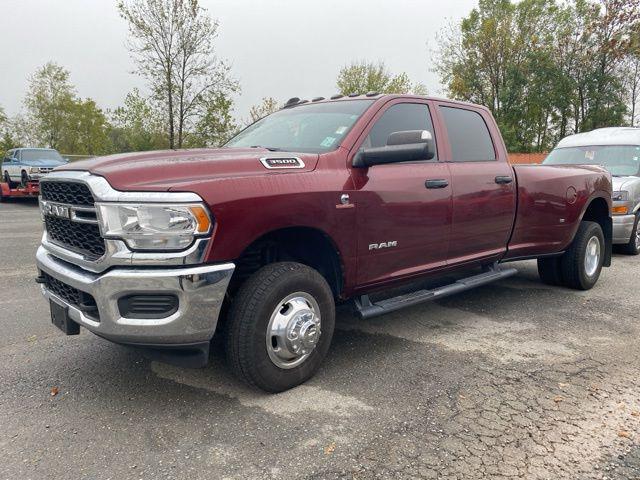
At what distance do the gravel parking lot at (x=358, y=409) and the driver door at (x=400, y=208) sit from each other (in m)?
0.69

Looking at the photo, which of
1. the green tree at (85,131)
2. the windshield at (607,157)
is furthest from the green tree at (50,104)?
the windshield at (607,157)

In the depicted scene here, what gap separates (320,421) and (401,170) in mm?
1902

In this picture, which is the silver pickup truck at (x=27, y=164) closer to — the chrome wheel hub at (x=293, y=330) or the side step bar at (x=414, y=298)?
the side step bar at (x=414, y=298)

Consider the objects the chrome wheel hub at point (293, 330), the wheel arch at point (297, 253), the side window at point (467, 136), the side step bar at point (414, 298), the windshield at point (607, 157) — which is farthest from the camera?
the windshield at point (607, 157)

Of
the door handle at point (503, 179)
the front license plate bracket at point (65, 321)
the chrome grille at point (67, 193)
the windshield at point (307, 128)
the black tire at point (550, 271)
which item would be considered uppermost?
the windshield at point (307, 128)

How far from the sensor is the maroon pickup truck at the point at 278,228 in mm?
2631

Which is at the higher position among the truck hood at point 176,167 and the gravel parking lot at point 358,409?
the truck hood at point 176,167

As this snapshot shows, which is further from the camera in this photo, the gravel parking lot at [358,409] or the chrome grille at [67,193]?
the chrome grille at [67,193]

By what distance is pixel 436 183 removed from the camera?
13.0ft

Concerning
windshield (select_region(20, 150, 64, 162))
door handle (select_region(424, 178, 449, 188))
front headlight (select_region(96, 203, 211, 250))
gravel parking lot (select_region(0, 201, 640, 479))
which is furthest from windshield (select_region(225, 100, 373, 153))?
windshield (select_region(20, 150, 64, 162))

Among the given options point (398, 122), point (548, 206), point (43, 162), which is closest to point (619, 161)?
point (548, 206)

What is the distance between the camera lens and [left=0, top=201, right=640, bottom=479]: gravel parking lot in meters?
2.42

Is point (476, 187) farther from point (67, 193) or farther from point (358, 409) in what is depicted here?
point (67, 193)

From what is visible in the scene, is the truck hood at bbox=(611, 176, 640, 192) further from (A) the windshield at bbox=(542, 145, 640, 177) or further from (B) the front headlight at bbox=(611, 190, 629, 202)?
(A) the windshield at bbox=(542, 145, 640, 177)
